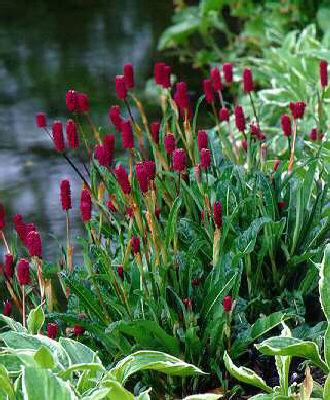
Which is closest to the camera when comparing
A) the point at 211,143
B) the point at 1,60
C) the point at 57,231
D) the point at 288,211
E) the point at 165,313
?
the point at 165,313

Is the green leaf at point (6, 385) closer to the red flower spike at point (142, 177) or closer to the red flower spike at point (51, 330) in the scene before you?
the red flower spike at point (51, 330)

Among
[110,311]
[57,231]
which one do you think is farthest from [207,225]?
[57,231]

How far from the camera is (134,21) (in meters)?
10.4

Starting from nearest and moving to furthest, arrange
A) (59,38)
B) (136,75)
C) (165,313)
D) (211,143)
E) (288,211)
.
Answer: (165,313)
(288,211)
(211,143)
(136,75)
(59,38)

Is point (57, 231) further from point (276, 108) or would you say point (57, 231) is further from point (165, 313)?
point (165, 313)

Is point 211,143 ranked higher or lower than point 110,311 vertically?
higher

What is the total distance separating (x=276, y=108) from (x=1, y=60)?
4164 mm

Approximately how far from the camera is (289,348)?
2.43m

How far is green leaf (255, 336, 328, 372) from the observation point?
241 cm

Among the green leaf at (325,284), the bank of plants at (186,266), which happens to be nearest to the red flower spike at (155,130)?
the bank of plants at (186,266)

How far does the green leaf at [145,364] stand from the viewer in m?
2.42

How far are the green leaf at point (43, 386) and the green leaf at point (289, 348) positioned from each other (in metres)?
0.54

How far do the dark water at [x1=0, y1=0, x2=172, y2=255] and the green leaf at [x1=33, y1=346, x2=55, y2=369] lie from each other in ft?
8.43

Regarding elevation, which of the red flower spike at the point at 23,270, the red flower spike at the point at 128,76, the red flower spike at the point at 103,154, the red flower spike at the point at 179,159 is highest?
the red flower spike at the point at 128,76
